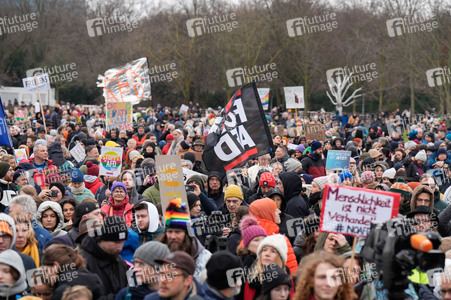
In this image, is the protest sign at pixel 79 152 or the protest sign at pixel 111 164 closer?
the protest sign at pixel 111 164

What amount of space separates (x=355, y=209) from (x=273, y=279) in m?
0.84

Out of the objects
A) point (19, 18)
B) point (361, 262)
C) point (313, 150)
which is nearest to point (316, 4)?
point (19, 18)

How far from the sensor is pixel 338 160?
13.0 m

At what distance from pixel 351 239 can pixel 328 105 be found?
49381 mm

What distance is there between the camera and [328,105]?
55812mm

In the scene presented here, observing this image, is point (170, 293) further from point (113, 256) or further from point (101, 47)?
point (101, 47)

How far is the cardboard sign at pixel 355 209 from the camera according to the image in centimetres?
536
